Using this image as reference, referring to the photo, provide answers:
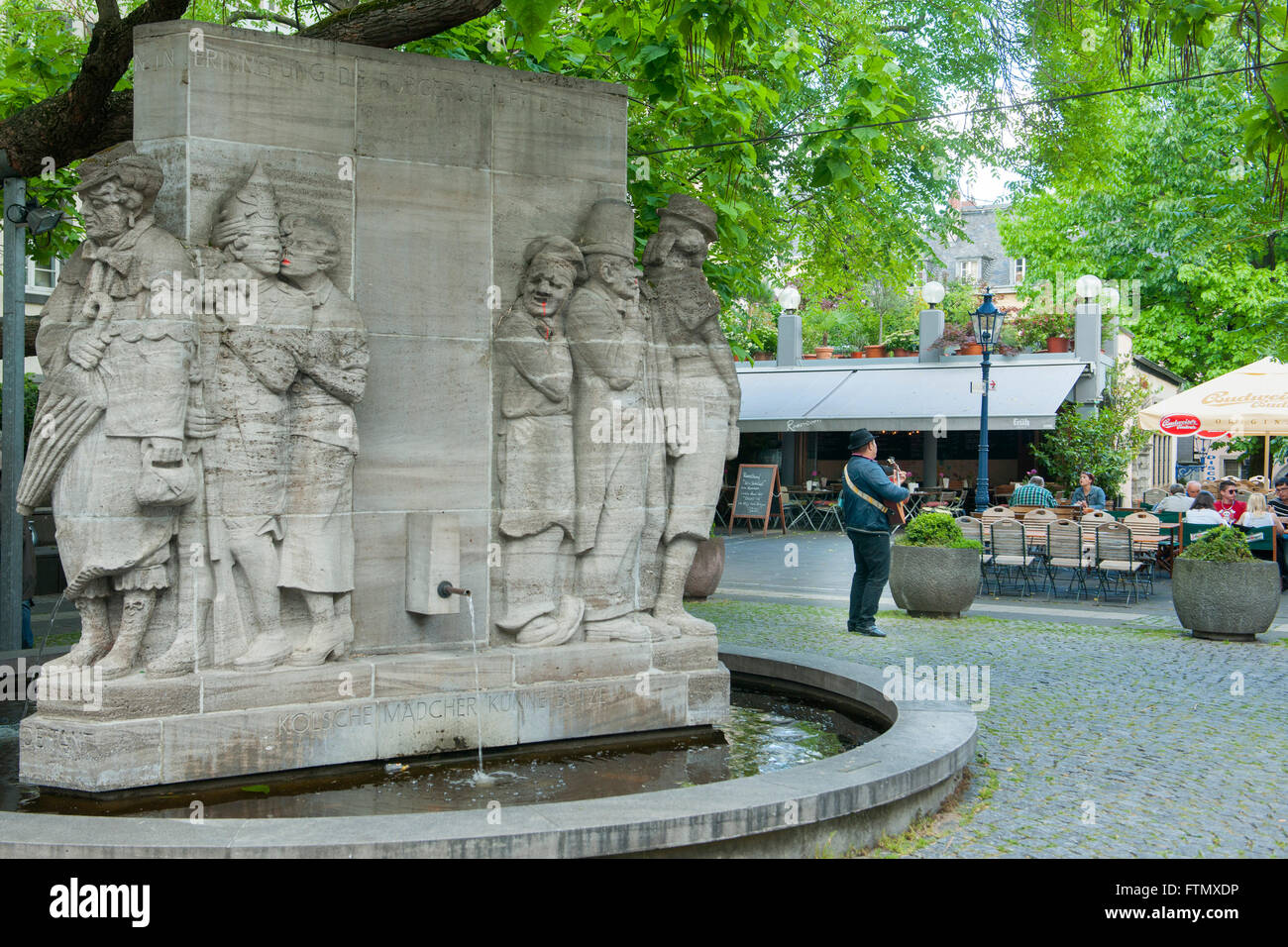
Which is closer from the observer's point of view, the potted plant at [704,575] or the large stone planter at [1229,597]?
the large stone planter at [1229,597]

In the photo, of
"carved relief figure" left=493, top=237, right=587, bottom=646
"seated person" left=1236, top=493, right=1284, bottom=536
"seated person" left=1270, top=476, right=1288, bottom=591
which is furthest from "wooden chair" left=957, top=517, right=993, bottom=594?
"carved relief figure" left=493, top=237, right=587, bottom=646

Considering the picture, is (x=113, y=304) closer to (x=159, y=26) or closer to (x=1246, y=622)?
(x=159, y=26)

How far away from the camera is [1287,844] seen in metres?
5.60

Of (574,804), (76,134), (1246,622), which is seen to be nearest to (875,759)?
(574,804)

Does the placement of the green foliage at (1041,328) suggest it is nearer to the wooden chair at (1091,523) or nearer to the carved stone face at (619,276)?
the wooden chair at (1091,523)

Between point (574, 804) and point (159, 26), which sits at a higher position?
point (159, 26)

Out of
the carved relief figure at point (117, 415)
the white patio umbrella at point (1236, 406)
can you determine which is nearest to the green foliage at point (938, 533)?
the white patio umbrella at point (1236, 406)

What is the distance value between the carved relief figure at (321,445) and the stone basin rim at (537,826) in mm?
1371

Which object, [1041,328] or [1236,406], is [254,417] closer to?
[1236,406]

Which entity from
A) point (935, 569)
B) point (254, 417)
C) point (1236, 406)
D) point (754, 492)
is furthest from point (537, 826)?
point (754, 492)

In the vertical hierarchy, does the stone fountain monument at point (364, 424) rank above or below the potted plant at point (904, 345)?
below

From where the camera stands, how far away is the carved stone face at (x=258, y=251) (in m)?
6.06

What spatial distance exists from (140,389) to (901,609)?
9.94m

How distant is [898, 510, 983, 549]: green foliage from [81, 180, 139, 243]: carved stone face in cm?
950
